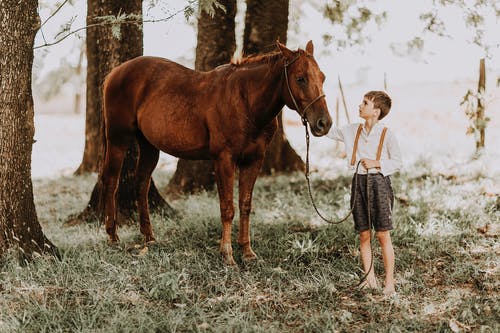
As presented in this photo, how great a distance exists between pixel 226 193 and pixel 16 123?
7.06ft

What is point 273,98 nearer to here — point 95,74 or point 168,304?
point 168,304

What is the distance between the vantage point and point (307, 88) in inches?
181

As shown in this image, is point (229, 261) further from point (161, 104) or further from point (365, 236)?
point (161, 104)

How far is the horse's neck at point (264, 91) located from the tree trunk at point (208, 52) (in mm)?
3754

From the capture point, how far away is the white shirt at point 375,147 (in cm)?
432

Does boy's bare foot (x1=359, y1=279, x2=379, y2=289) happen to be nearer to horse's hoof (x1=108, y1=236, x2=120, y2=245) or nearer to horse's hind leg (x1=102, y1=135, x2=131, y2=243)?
horse's hoof (x1=108, y1=236, x2=120, y2=245)

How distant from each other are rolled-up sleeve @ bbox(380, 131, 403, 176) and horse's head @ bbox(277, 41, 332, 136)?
53 cm

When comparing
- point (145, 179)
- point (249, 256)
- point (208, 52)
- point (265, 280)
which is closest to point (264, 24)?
point (208, 52)

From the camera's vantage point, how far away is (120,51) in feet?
22.4

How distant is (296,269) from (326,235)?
2.85 ft

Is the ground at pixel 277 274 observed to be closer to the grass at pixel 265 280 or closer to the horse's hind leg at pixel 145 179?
the grass at pixel 265 280

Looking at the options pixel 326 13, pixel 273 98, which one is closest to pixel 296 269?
pixel 273 98

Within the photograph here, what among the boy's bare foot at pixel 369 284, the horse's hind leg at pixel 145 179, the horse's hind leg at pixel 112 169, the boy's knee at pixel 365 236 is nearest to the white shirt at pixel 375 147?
the boy's knee at pixel 365 236

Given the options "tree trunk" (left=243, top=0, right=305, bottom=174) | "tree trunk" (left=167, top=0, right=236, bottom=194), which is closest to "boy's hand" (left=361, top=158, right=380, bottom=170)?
"tree trunk" (left=167, top=0, right=236, bottom=194)
